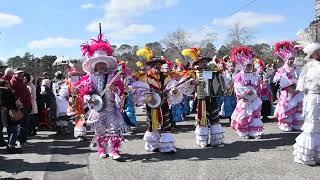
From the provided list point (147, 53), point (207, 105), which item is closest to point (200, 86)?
point (207, 105)

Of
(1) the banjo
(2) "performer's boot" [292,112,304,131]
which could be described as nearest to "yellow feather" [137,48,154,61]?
(1) the banjo

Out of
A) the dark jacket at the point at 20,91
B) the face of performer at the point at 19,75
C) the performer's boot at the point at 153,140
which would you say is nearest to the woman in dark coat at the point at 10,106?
the dark jacket at the point at 20,91

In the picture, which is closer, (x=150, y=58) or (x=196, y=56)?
(x=150, y=58)

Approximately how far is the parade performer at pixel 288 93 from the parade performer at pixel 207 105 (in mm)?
2113

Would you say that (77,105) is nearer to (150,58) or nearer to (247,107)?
(150,58)

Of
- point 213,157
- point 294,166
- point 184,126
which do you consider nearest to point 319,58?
point 294,166

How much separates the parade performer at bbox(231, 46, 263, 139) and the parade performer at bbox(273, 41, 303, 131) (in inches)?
32.9

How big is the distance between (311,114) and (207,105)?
271cm

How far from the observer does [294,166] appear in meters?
7.91

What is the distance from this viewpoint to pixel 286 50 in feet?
38.4

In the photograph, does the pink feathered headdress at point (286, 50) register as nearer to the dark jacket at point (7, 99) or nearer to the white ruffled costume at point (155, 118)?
the white ruffled costume at point (155, 118)

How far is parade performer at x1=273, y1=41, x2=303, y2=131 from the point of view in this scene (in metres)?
11.5

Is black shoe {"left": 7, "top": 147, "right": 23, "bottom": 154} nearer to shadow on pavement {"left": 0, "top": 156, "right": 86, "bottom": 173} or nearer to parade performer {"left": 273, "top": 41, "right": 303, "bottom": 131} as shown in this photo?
shadow on pavement {"left": 0, "top": 156, "right": 86, "bottom": 173}

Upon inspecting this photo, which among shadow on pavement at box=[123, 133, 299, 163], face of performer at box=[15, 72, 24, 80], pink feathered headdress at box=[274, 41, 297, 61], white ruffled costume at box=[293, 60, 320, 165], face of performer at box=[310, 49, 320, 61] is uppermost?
pink feathered headdress at box=[274, 41, 297, 61]
